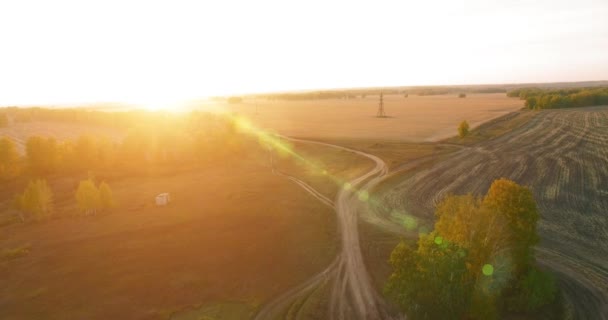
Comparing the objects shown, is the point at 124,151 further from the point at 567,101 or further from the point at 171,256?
the point at 567,101

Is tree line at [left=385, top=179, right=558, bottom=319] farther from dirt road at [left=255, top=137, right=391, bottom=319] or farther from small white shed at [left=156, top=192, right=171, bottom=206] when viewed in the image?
small white shed at [left=156, top=192, right=171, bottom=206]

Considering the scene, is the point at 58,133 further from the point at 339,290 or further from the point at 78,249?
the point at 339,290

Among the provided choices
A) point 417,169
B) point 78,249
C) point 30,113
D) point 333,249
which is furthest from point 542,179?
point 30,113

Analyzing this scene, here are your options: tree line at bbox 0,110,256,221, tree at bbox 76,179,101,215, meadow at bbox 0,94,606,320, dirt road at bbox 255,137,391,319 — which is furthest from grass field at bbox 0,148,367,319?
tree line at bbox 0,110,256,221

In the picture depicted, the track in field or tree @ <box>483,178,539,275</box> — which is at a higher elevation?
tree @ <box>483,178,539,275</box>

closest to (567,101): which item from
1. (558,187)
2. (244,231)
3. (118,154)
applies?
(558,187)

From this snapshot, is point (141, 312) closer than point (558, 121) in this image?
Yes
